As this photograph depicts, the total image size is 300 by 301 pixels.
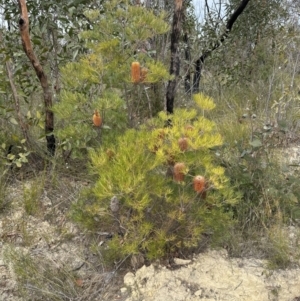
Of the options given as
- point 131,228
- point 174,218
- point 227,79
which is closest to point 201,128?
point 174,218

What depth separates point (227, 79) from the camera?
5.11 m

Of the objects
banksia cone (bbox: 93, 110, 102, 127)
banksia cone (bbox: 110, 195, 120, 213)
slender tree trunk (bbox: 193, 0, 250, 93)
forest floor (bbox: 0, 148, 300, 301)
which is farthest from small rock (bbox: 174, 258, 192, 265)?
slender tree trunk (bbox: 193, 0, 250, 93)

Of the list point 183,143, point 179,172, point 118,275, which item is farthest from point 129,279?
point 183,143

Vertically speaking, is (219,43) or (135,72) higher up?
(219,43)

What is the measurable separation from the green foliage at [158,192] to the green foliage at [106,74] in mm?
330

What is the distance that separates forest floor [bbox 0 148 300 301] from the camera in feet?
7.26

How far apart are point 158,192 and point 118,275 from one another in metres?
0.57

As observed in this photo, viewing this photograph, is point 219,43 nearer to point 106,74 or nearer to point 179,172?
point 106,74

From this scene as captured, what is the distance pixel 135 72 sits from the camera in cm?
244

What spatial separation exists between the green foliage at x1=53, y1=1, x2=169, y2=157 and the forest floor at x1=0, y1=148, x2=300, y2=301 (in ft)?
2.06

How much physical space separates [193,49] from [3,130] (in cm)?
266

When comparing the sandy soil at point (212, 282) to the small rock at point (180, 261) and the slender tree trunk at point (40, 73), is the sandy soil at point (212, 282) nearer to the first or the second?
the small rock at point (180, 261)

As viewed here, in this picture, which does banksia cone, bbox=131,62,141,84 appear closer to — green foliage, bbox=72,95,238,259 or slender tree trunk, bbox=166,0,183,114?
green foliage, bbox=72,95,238,259

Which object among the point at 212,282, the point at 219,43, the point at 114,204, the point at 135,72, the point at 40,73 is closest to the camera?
the point at 114,204
